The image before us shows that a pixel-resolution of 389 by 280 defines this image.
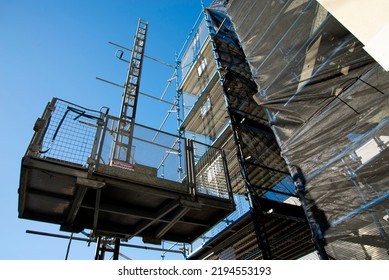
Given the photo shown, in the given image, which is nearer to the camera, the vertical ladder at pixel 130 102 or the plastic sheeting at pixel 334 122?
the plastic sheeting at pixel 334 122

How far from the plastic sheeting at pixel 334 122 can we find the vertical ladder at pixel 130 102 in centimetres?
313

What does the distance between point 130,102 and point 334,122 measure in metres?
5.70

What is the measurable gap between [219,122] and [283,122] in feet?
22.8

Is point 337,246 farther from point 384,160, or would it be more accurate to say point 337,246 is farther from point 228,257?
point 228,257

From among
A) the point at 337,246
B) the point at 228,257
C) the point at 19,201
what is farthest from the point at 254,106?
the point at 19,201

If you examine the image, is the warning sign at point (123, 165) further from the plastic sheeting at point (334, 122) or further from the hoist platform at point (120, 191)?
the plastic sheeting at point (334, 122)

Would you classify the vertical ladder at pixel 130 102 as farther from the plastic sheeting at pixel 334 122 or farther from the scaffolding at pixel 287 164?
the plastic sheeting at pixel 334 122

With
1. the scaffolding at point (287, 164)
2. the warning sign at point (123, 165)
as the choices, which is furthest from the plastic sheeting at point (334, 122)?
the warning sign at point (123, 165)

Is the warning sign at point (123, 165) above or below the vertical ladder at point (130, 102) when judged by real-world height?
below

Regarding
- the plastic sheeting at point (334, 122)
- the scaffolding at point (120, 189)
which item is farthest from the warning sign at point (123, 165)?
the plastic sheeting at point (334, 122)

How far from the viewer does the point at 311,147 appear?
5172 millimetres

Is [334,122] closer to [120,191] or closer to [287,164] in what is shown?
[287,164]

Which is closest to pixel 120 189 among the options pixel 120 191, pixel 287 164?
pixel 120 191

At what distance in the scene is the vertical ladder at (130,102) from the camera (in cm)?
552
